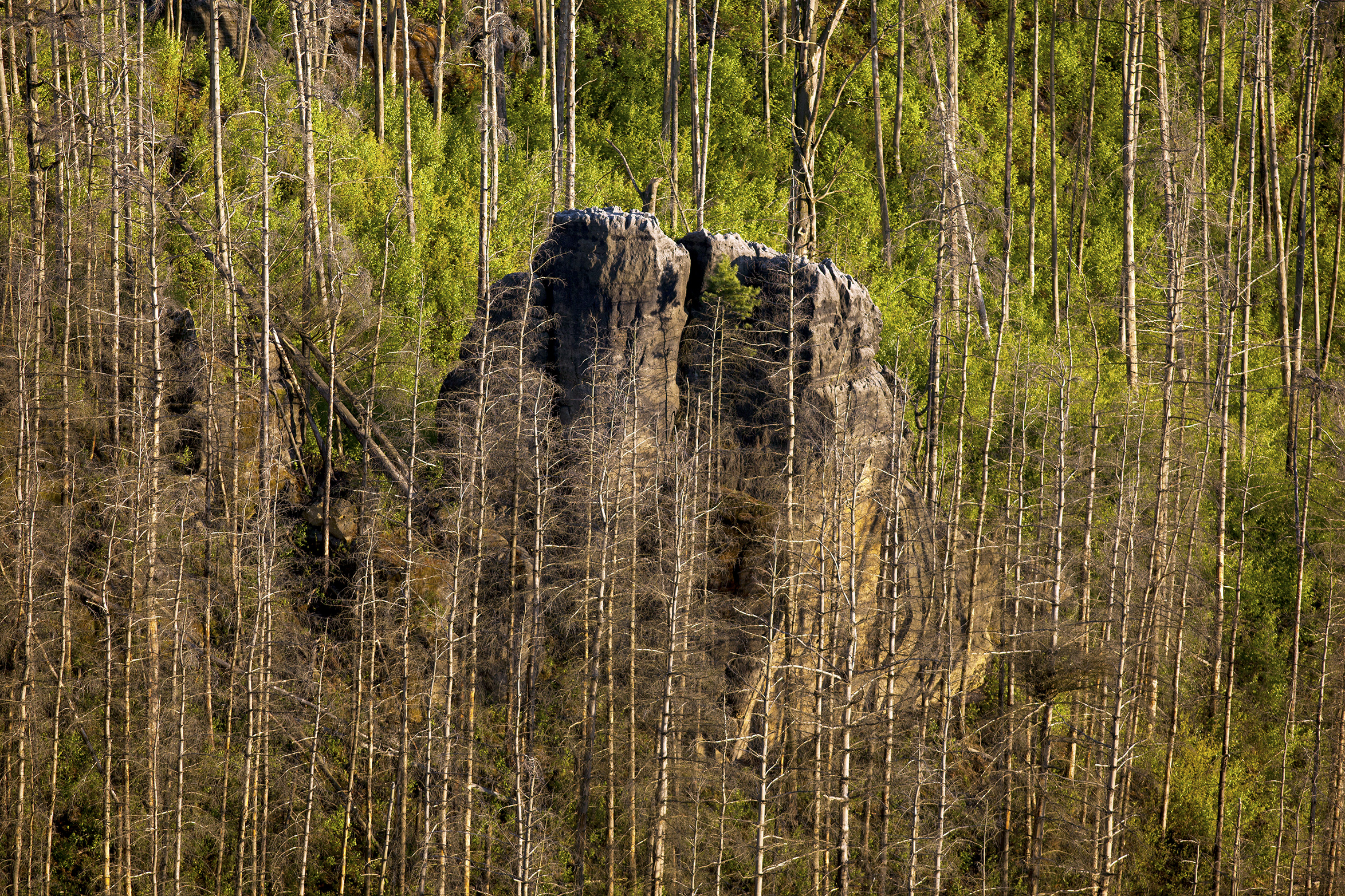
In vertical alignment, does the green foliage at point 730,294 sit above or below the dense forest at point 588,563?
above

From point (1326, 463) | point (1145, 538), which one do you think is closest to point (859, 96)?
point (1326, 463)

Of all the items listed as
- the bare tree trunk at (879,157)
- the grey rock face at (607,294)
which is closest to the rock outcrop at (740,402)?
the grey rock face at (607,294)

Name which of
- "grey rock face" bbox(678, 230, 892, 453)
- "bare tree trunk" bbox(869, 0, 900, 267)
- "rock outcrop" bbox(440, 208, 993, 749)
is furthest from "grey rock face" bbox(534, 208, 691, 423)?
"bare tree trunk" bbox(869, 0, 900, 267)

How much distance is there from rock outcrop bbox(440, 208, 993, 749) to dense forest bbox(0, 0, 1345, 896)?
106 mm

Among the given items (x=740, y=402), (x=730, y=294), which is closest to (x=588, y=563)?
(x=740, y=402)

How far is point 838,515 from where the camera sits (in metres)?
19.4

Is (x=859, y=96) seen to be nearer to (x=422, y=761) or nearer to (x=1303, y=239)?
(x=1303, y=239)

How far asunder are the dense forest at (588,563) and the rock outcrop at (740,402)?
0.11 m

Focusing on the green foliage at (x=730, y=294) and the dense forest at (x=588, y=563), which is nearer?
the dense forest at (x=588, y=563)

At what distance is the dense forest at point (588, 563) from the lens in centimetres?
1909

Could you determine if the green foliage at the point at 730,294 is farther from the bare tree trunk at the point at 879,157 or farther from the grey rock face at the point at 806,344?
the bare tree trunk at the point at 879,157

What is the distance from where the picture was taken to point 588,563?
794 inches

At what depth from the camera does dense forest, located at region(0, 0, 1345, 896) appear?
62.6 ft

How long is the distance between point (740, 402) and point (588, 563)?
4.84 m
